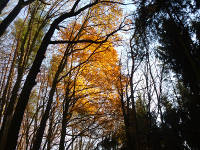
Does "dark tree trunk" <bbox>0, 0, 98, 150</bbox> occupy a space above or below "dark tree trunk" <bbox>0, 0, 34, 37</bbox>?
below

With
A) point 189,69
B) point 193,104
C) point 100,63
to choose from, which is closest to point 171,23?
point 189,69

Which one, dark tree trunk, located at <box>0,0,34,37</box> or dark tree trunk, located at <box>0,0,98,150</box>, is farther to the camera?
dark tree trunk, located at <box>0,0,34,37</box>

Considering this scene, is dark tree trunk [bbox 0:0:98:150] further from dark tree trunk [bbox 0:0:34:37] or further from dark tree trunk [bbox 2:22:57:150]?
dark tree trunk [bbox 0:0:34:37]

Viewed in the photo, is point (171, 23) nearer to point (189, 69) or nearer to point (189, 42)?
point (189, 42)

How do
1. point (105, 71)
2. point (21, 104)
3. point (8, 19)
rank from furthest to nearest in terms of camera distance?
1. point (105, 71)
2. point (8, 19)
3. point (21, 104)

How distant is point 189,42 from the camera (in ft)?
21.0

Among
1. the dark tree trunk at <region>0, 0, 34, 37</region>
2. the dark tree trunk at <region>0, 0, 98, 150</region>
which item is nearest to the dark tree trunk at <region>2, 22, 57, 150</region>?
the dark tree trunk at <region>0, 0, 98, 150</region>

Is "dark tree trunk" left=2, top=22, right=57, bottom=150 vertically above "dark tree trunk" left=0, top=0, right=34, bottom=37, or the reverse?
"dark tree trunk" left=0, top=0, right=34, bottom=37

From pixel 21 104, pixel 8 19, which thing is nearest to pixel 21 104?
pixel 21 104

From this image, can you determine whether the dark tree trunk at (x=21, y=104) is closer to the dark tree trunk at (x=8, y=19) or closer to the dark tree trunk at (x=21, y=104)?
the dark tree trunk at (x=21, y=104)

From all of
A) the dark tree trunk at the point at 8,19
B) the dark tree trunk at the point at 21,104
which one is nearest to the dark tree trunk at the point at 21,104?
the dark tree trunk at the point at 21,104

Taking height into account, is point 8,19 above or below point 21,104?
above

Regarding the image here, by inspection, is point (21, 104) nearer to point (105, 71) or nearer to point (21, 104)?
point (21, 104)

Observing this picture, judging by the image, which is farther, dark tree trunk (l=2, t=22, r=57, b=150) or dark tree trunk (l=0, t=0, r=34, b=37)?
dark tree trunk (l=0, t=0, r=34, b=37)
